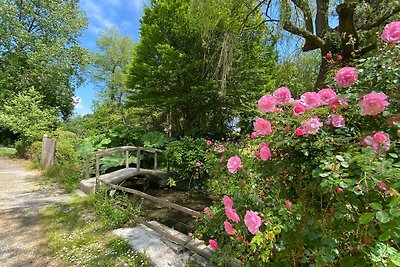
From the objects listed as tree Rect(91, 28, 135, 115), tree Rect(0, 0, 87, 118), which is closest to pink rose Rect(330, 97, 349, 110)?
tree Rect(0, 0, 87, 118)

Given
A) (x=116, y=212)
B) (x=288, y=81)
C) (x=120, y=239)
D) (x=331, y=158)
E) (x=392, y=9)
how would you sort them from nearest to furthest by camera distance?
(x=331, y=158), (x=120, y=239), (x=116, y=212), (x=392, y=9), (x=288, y=81)

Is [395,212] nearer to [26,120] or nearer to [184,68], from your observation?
[184,68]

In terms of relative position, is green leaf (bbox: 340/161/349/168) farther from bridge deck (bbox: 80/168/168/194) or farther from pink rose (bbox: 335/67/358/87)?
bridge deck (bbox: 80/168/168/194)

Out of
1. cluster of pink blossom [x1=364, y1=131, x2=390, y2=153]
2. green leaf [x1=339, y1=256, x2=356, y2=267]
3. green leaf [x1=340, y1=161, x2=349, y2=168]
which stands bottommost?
green leaf [x1=339, y1=256, x2=356, y2=267]

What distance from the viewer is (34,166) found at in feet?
25.1

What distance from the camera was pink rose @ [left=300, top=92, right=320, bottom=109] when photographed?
1.13 meters

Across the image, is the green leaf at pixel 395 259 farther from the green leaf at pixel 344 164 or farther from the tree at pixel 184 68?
the tree at pixel 184 68

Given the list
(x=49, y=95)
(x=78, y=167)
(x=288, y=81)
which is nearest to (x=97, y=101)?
Answer: (x=49, y=95)

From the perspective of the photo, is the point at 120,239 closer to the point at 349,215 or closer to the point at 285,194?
the point at 285,194

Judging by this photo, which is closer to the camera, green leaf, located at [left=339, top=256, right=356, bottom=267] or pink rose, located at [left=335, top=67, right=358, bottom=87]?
green leaf, located at [left=339, top=256, right=356, bottom=267]

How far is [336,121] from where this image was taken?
1.11 meters

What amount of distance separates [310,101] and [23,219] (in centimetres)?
422

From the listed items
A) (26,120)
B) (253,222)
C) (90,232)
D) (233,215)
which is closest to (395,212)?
(253,222)

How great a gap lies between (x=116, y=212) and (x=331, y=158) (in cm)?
329
